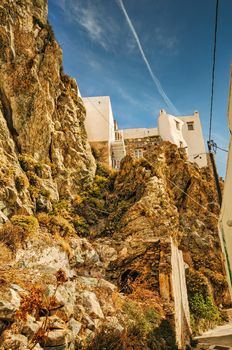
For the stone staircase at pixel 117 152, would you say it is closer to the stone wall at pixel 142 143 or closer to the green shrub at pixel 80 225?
the stone wall at pixel 142 143

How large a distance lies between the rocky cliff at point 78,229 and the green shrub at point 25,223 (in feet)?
0.22

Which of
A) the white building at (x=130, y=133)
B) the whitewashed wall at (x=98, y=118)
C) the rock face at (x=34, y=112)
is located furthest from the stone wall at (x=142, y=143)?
the rock face at (x=34, y=112)

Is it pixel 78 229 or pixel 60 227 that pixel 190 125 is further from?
pixel 60 227

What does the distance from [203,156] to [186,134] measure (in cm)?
463

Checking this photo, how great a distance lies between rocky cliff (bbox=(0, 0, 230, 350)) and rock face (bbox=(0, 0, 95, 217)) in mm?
82

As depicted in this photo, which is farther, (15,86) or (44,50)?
(44,50)

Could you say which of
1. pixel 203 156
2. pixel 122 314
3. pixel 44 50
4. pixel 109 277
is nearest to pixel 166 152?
pixel 203 156

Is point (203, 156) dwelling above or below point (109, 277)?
above

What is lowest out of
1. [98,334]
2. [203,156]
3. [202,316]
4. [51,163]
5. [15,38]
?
[202,316]

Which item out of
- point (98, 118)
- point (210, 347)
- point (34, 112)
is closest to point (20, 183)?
point (34, 112)

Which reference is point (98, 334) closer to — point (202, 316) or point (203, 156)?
point (202, 316)

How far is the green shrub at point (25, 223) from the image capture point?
1205 cm

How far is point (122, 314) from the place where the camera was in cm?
862

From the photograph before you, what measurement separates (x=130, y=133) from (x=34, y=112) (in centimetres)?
2031
